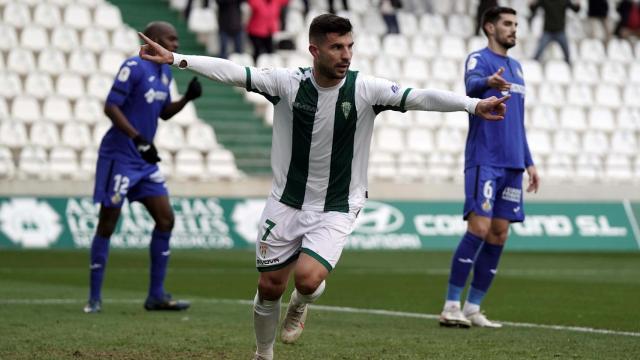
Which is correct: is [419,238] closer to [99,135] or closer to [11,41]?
[99,135]

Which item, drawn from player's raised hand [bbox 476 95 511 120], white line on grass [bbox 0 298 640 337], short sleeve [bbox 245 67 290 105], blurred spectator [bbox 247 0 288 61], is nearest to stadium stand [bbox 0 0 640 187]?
blurred spectator [bbox 247 0 288 61]

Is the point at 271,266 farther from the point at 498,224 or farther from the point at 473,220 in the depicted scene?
the point at 498,224

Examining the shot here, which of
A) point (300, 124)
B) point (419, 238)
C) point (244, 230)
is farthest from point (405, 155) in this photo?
point (300, 124)

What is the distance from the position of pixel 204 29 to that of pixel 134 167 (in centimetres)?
1484

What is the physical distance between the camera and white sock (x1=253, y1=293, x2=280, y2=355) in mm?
7105

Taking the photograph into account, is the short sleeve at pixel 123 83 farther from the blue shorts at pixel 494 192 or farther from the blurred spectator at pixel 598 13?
the blurred spectator at pixel 598 13

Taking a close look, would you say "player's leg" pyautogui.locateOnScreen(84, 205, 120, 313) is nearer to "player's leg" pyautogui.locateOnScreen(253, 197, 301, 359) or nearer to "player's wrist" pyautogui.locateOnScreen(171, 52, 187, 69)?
"player's leg" pyautogui.locateOnScreen(253, 197, 301, 359)

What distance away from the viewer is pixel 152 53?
7.07 metres

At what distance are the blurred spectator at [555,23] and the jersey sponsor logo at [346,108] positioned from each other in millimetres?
19066

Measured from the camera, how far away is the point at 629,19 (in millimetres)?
28969

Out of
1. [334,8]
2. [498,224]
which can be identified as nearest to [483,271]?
[498,224]

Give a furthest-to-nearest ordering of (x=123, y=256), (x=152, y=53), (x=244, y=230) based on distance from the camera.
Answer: (x=244, y=230)
(x=123, y=256)
(x=152, y=53)

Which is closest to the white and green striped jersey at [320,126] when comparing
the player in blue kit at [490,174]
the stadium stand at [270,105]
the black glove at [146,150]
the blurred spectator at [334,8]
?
the player in blue kit at [490,174]

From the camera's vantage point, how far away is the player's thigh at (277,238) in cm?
714
